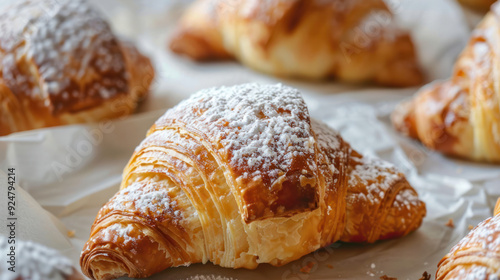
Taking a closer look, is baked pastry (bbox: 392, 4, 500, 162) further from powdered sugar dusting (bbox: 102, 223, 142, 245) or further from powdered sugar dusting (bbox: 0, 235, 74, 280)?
powdered sugar dusting (bbox: 0, 235, 74, 280)

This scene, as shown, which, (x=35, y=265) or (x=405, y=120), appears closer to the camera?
(x=35, y=265)

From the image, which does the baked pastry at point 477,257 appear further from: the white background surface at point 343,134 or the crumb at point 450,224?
the crumb at point 450,224

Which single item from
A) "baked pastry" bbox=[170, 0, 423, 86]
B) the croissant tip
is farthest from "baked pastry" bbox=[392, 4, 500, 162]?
"baked pastry" bbox=[170, 0, 423, 86]

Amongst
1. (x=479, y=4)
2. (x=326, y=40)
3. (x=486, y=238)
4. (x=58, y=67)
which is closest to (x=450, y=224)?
(x=486, y=238)

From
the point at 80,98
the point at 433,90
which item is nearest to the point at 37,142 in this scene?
the point at 80,98

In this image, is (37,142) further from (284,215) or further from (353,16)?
(353,16)

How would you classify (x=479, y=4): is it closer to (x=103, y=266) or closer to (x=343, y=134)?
(x=343, y=134)

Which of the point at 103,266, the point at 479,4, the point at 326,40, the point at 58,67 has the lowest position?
the point at 103,266
